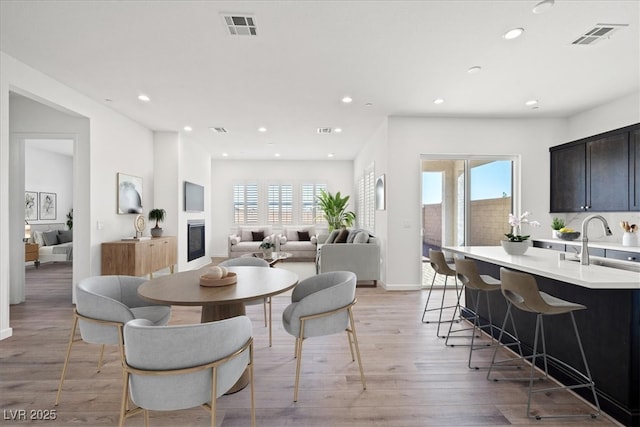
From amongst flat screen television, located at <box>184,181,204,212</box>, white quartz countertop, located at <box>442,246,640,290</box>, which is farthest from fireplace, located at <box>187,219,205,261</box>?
white quartz countertop, located at <box>442,246,640,290</box>

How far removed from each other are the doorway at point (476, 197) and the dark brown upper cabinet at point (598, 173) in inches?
24.5

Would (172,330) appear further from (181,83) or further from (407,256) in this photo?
(407,256)

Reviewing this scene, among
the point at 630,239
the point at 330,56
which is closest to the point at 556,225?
the point at 630,239

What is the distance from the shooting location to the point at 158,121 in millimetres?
5293

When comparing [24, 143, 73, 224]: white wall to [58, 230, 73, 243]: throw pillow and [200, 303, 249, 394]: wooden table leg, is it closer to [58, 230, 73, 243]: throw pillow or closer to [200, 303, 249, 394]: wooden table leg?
[58, 230, 73, 243]: throw pillow

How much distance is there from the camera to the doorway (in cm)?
523

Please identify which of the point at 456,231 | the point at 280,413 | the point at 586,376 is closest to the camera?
the point at 280,413

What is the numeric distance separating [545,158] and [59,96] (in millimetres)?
7065

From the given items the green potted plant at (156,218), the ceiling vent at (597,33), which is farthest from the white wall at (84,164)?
the ceiling vent at (597,33)

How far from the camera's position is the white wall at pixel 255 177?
896 centimetres

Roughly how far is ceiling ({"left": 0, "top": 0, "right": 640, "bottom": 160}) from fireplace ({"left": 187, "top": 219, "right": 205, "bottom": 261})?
2664 mm

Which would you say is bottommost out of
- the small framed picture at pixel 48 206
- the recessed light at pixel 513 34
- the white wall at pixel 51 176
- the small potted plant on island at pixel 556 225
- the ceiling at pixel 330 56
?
the small potted plant on island at pixel 556 225

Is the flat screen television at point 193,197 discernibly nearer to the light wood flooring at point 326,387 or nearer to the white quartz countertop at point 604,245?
the light wood flooring at point 326,387

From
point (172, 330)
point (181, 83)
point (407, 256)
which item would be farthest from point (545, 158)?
point (172, 330)
